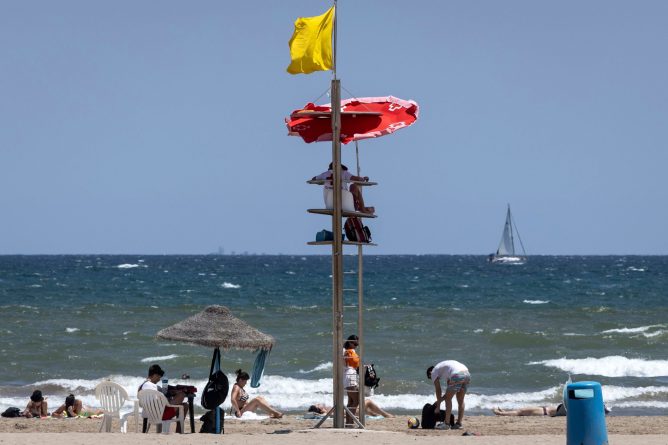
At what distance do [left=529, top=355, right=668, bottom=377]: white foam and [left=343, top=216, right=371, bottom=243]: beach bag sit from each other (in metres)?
13.9

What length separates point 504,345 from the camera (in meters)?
31.1

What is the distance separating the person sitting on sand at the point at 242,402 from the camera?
16562 mm

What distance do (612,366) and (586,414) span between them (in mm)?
16624

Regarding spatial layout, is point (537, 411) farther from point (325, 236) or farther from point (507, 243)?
point (507, 243)

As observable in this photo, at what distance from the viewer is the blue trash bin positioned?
10461 mm

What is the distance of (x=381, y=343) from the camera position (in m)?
31.0

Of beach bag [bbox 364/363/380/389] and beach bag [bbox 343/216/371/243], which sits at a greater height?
beach bag [bbox 343/216/371/243]

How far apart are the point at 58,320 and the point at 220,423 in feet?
84.0

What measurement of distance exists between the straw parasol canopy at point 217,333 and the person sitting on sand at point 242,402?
202 cm

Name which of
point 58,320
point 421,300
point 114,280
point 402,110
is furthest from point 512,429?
point 114,280

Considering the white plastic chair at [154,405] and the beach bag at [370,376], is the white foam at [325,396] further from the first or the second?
the white plastic chair at [154,405]

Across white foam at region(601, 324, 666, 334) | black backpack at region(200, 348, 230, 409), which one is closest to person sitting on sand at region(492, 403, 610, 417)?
black backpack at region(200, 348, 230, 409)

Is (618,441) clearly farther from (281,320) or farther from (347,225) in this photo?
(281,320)

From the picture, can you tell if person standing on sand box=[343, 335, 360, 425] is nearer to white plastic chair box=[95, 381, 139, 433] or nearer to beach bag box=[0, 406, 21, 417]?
white plastic chair box=[95, 381, 139, 433]
